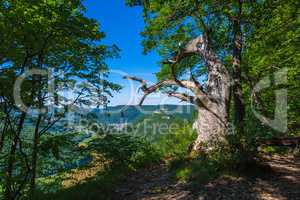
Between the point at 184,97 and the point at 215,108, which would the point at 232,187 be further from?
the point at 184,97

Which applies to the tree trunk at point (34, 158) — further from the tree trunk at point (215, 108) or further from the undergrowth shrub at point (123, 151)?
the tree trunk at point (215, 108)

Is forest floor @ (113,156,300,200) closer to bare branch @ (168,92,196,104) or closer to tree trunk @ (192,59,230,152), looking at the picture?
tree trunk @ (192,59,230,152)

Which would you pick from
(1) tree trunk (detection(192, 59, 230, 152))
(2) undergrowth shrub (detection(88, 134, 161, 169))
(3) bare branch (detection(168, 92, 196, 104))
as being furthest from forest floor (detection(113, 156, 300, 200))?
(3) bare branch (detection(168, 92, 196, 104))

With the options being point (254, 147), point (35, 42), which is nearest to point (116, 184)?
point (254, 147)

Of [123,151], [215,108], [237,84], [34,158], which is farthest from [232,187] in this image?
[123,151]

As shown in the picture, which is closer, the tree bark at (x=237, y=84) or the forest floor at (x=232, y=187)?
the forest floor at (x=232, y=187)

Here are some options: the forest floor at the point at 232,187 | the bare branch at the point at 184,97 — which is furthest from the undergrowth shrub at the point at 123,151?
the bare branch at the point at 184,97

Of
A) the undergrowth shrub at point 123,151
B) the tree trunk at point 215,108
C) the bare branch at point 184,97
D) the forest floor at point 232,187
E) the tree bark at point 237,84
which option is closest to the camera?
the forest floor at point 232,187

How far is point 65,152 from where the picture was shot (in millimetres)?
10320

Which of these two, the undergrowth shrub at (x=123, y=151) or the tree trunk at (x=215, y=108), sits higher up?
the tree trunk at (x=215, y=108)

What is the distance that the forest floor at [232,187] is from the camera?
6965mm

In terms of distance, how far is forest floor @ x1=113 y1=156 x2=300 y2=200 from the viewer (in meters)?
6.96

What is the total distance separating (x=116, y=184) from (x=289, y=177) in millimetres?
5113

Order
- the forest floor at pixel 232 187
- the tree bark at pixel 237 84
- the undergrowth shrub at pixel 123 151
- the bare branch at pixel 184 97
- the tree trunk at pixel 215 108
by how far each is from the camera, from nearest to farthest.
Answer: the forest floor at pixel 232 187, the tree trunk at pixel 215 108, the bare branch at pixel 184 97, the tree bark at pixel 237 84, the undergrowth shrub at pixel 123 151
